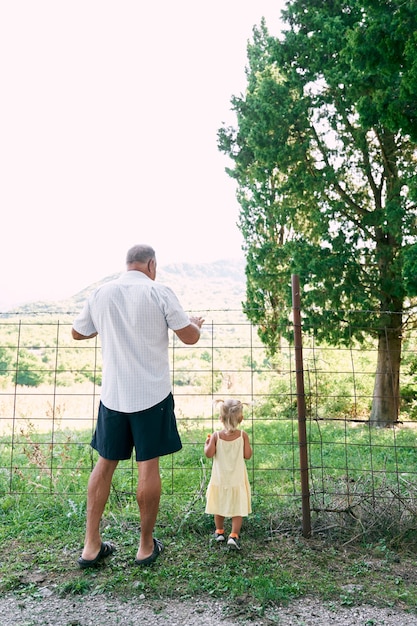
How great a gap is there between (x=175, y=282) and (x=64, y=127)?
23.0 m

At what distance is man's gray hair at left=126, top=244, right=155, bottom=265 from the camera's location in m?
3.30

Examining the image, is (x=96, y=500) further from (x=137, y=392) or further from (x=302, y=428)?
(x=302, y=428)

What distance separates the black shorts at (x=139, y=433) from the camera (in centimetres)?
310

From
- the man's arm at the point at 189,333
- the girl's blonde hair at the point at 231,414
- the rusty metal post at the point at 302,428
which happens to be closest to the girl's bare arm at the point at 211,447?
the girl's blonde hair at the point at 231,414

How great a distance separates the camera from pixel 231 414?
350 cm

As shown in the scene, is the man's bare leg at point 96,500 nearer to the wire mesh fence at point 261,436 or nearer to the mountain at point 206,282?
the wire mesh fence at point 261,436

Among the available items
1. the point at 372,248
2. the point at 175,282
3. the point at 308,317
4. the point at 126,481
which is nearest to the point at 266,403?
the point at 308,317

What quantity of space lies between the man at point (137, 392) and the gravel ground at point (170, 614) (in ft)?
1.35

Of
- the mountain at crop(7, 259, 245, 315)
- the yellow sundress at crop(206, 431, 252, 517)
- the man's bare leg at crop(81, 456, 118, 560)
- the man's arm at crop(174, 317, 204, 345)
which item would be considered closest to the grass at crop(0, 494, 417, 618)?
the man's bare leg at crop(81, 456, 118, 560)

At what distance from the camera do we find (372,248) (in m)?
10.9

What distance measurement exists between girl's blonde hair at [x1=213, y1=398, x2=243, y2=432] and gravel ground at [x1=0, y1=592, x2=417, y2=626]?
1.10 metres

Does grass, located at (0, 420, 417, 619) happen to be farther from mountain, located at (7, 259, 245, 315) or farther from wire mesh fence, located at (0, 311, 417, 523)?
mountain, located at (7, 259, 245, 315)

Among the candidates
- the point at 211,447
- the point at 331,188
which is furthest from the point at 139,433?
the point at 331,188

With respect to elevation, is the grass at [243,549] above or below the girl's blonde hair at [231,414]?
below
